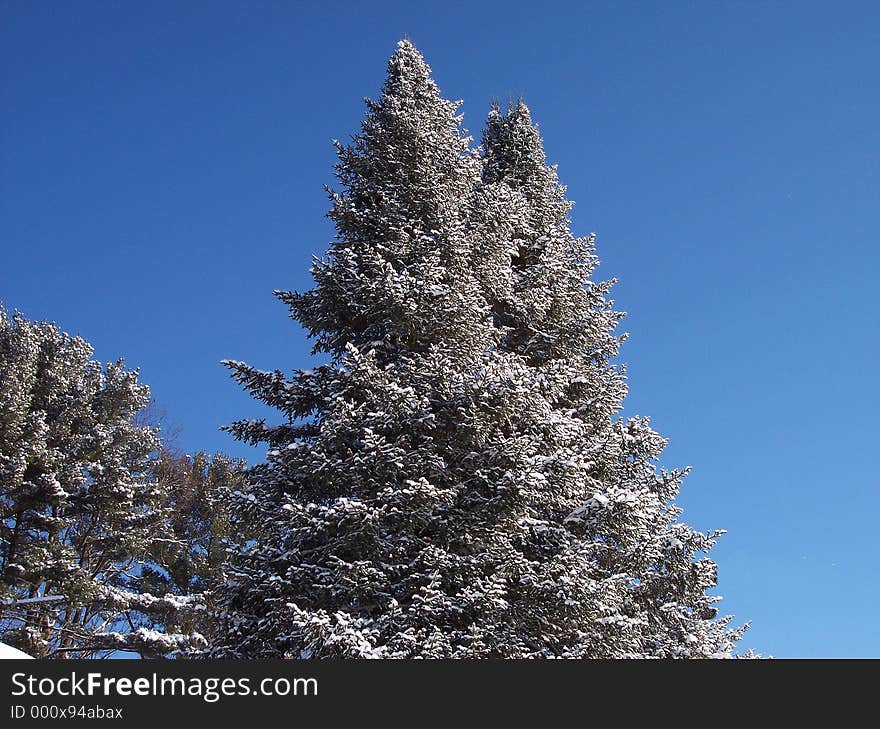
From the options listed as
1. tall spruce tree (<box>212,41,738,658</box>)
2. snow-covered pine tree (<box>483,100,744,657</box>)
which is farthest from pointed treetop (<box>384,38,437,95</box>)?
snow-covered pine tree (<box>483,100,744,657</box>)

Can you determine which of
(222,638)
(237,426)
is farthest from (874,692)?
(237,426)

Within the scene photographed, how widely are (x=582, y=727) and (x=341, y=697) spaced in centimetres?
215

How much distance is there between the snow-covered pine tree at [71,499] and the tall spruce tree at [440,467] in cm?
1036

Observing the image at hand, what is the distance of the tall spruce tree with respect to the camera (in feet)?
32.3

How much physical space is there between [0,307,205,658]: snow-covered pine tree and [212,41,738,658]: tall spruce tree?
10363mm

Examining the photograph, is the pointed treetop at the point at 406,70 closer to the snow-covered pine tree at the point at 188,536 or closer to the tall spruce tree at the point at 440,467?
the tall spruce tree at the point at 440,467

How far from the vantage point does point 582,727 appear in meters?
6.59

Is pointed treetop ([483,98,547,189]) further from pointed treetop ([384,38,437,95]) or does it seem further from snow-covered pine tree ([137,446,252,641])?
snow-covered pine tree ([137,446,252,641])

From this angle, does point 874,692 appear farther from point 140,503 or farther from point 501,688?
point 140,503

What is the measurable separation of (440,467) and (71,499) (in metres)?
14.3

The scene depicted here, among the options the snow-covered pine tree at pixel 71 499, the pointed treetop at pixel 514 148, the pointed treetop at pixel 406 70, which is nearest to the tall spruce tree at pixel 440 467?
the pointed treetop at pixel 406 70

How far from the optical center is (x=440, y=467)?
10625 millimetres

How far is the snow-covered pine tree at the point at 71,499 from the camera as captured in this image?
19.2 m

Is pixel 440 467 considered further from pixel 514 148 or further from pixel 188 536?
pixel 188 536
